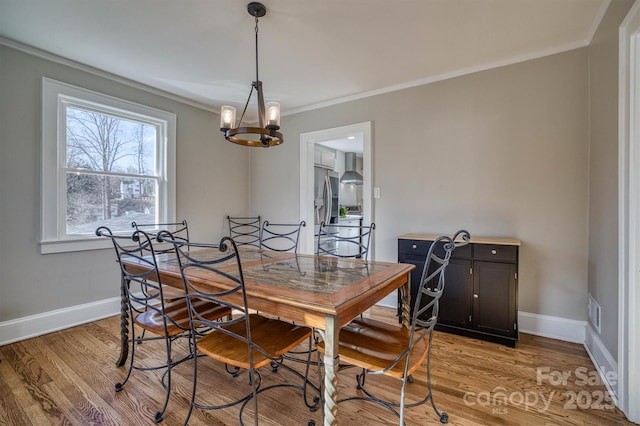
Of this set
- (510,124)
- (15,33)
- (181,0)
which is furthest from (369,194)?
(15,33)

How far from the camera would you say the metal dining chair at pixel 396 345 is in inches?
50.9

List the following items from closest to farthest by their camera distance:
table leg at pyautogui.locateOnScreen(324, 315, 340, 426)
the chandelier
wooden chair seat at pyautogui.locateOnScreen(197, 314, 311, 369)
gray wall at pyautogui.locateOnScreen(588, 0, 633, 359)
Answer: table leg at pyautogui.locateOnScreen(324, 315, 340, 426) < wooden chair seat at pyautogui.locateOnScreen(197, 314, 311, 369) < gray wall at pyautogui.locateOnScreen(588, 0, 633, 359) < the chandelier

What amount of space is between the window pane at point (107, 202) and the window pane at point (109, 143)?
13 centimetres

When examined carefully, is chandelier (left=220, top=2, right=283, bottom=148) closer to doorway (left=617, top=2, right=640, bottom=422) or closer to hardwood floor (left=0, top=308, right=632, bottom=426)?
hardwood floor (left=0, top=308, right=632, bottom=426)

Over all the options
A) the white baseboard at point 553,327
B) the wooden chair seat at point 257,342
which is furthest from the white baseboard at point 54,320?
the white baseboard at point 553,327

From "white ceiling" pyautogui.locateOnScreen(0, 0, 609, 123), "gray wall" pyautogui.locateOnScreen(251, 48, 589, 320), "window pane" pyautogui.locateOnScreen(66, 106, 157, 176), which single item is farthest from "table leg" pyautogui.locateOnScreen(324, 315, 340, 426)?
"window pane" pyautogui.locateOnScreen(66, 106, 157, 176)

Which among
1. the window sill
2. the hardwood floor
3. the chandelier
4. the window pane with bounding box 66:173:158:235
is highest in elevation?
the chandelier

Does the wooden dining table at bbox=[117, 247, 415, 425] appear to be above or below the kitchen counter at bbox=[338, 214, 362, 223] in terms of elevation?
below

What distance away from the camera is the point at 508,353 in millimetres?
2301

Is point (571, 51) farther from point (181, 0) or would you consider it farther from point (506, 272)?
point (181, 0)

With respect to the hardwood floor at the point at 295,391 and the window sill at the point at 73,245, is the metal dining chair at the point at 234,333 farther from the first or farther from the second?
the window sill at the point at 73,245

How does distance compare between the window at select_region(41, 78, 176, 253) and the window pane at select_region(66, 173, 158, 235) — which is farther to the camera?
the window pane at select_region(66, 173, 158, 235)

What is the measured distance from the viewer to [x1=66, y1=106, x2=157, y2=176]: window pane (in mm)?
2881

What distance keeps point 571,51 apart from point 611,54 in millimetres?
697
